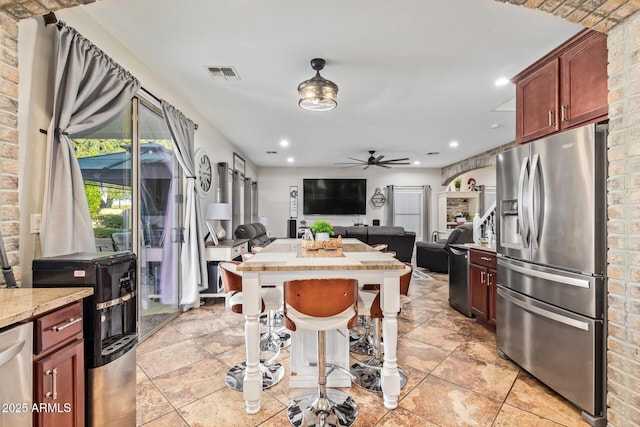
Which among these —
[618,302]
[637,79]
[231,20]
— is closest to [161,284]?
[231,20]

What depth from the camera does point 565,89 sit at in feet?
7.13

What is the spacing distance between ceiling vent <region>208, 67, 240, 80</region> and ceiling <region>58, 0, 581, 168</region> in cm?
7

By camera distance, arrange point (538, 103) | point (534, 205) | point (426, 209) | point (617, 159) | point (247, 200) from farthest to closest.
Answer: point (426, 209) < point (247, 200) < point (538, 103) < point (534, 205) < point (617, 159)

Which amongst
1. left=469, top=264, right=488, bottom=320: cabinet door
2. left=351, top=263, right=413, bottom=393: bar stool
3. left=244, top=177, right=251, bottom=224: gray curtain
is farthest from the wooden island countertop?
left=244, top=177, right=251, bottom=224: gray curtain

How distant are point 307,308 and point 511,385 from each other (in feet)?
5.57

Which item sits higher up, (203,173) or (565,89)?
(565,89)

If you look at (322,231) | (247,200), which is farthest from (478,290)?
(247,200)

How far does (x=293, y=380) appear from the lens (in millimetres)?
2172

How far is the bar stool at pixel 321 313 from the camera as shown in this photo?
5.51 feet

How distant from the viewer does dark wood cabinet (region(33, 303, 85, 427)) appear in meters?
1.21

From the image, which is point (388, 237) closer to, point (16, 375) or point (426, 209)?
point (426, 209)

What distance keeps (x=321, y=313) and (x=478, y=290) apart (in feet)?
7.87

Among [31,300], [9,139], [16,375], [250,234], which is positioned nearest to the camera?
[16,375]

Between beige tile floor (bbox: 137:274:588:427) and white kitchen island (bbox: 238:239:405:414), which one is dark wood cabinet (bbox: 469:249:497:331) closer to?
beige tile floor (bbox: 137:274:588:427)
